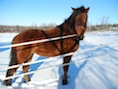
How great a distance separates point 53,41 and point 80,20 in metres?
0.83

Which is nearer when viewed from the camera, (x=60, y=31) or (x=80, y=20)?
(x=80, y=20)

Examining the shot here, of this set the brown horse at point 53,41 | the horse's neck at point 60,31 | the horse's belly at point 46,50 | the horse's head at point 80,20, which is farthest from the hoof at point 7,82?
the horse's head at point 80,20

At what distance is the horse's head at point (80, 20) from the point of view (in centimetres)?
352

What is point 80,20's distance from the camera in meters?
3.52

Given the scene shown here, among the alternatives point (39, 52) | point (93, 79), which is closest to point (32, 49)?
point (39, 52)

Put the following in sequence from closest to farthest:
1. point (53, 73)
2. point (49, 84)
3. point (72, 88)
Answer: point (72, 88) < point (49, 84) < point (53, 73)

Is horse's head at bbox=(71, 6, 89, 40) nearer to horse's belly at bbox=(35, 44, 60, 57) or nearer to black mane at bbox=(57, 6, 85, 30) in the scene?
black mane at bbox=(57, 6, 85, 30)

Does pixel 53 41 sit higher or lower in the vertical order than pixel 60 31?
lower

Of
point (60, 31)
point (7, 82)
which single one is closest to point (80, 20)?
point (60, 31)

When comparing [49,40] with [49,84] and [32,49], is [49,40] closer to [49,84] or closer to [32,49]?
[32,49]

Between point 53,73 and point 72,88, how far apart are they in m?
1.12

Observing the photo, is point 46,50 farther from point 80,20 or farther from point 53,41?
point 80,20

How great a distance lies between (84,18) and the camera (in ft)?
11.5

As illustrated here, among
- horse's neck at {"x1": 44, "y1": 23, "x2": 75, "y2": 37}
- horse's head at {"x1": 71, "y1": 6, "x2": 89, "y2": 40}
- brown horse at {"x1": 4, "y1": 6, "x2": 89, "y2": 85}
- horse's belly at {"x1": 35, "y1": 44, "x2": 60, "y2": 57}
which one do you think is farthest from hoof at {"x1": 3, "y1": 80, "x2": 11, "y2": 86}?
horse's head at {"x1": 71, "y1": 6, "x2": 89, "y2": 40}
